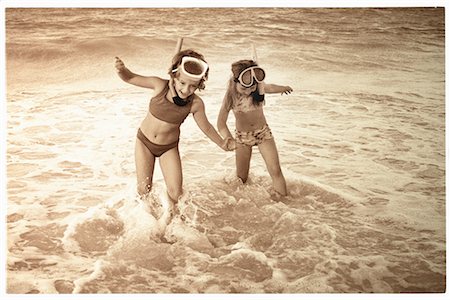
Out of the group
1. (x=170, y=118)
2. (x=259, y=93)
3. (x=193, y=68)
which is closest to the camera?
(x=193, y=68)

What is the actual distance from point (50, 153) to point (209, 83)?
2.84ft

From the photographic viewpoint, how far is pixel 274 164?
2.87 metres

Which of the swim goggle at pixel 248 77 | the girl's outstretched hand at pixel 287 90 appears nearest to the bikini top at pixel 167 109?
the swim goggle at pixel 248 77

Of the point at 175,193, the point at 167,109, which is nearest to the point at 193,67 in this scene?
the point at 167,109

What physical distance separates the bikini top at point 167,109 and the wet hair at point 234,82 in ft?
0.99

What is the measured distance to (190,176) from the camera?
9.45 ft

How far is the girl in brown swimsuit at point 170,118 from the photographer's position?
2471 millimetres

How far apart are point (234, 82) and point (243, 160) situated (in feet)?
1.33

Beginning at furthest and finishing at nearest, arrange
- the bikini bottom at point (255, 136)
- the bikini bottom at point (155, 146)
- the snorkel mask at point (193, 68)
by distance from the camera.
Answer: the bikini bottom at point (255, 136) → the bikini bottom at point (155, 146) → the snorkel mask at point (193, 68)

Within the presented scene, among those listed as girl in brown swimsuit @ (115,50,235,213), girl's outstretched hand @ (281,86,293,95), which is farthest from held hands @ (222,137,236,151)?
girl's outstretched hand @ (281,86,293,95)

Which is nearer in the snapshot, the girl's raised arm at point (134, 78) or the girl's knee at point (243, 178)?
the girl's raised arm at point (134, 78)

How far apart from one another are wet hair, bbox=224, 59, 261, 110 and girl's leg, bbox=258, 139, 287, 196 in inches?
9.4

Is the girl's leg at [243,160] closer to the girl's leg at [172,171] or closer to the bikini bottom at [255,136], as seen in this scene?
the bikini bottom at [255,136]

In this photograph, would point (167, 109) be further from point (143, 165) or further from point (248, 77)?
point (248, 77)
